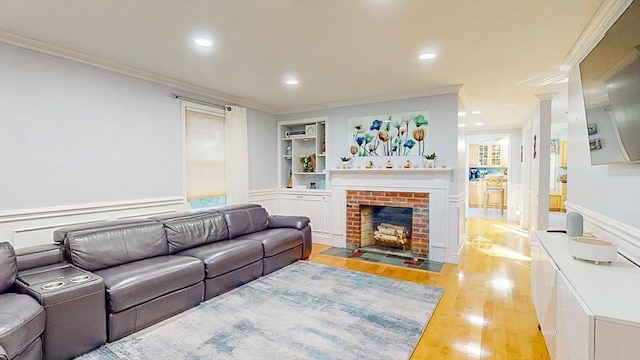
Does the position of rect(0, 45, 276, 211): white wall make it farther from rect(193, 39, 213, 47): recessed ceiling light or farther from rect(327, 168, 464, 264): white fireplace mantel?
rect(327, 168, 464, 264): white fireplace mantel

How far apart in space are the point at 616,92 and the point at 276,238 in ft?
10.8

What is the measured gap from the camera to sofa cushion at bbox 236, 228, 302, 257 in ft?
12.0

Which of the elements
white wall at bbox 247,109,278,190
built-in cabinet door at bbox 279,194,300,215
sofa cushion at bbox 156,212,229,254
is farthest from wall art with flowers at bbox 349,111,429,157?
sofa cushion at bbox 156,212,229,254

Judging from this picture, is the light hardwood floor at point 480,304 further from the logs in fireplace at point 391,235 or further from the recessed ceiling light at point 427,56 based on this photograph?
the recessed ceiling light at point 427,56

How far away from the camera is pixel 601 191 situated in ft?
7.14

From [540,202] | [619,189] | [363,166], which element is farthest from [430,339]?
[540,202]

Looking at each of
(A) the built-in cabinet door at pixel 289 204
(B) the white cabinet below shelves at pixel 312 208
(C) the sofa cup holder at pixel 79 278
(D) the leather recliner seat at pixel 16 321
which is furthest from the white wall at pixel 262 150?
(D) the leather recliner seat at pixel 16 321

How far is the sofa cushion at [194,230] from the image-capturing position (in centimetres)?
324

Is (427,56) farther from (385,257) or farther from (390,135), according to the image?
(385,257)

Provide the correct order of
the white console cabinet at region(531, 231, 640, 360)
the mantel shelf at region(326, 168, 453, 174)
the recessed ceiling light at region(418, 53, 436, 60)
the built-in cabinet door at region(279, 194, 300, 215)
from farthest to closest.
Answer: the built-in cabinet door at region(279, 194, 300, 215) < the mantel shelf at region(326, 168, 453, 174) < the recessed ceiling light at region(418, 53, 436, 60) < the white console cabinet at region(531, 231, 640, 360)

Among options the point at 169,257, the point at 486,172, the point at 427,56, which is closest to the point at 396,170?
the point at 427,56

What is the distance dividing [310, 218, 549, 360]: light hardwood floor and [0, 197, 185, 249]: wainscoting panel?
2395mm

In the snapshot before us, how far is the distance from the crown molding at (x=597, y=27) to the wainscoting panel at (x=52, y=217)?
175 inches

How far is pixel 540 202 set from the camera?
4762 mm
